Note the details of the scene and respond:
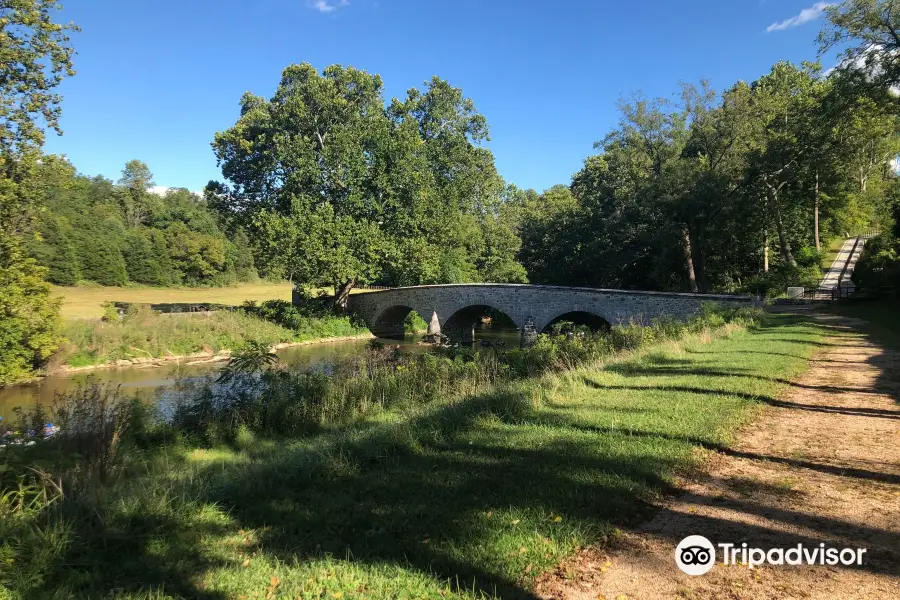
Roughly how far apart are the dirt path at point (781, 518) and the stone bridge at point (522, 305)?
13852mm

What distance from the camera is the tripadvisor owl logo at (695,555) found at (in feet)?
9.95

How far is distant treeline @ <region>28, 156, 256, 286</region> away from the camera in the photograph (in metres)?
52.1

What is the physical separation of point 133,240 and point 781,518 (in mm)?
68556

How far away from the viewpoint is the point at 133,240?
195 ft

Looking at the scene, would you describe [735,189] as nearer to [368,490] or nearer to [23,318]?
[368,490]

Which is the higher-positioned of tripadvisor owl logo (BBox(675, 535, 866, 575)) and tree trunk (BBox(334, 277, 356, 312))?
tree trunk (BBox(334, 277, 356, 312))

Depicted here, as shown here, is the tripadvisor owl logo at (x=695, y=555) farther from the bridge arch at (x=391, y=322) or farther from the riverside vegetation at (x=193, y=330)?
the bridge arch at (x=391, y=322)

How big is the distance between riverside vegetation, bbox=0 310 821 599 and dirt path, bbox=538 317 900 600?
0.25 meters

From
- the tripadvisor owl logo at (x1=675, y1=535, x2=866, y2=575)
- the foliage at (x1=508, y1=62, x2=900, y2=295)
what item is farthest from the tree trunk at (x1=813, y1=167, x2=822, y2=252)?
the tripadvisor owl logo at (x1=675, y1=535, x2=866, y2=575)

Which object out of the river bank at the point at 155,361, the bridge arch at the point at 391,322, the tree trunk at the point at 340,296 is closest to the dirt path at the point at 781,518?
the river bank at the point at 155,361

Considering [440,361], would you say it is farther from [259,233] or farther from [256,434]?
[259,233]

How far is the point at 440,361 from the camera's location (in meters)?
12.2

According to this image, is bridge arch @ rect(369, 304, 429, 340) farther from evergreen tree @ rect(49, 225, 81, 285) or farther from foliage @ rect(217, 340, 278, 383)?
evergreen tree @ rect(49, 225, 81, 285)

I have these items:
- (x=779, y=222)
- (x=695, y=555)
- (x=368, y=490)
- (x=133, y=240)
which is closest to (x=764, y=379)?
(x=695, y=555)
